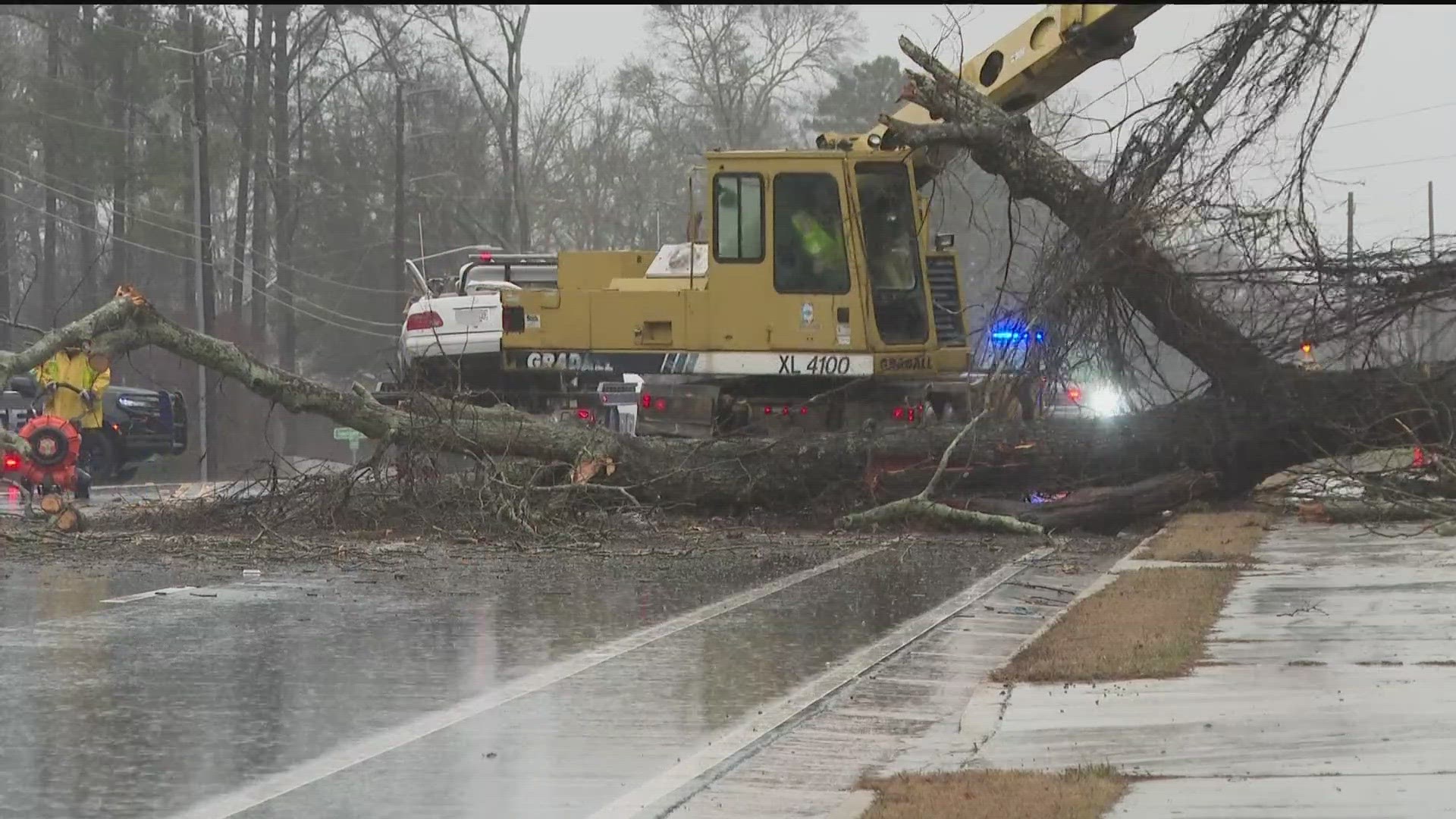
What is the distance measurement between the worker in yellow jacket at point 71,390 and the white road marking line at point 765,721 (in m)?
10.8

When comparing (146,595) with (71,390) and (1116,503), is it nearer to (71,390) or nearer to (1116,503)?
(71,390)

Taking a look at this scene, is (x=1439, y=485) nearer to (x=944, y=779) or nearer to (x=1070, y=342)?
(x=1070, y=342)

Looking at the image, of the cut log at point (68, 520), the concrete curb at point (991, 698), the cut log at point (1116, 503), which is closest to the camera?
the concrete curb at point (991, 698)

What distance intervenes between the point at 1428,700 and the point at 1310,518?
9.86 m

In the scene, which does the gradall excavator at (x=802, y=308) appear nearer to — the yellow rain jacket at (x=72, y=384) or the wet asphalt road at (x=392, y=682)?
the yellow rain jacket at (x=72, y=384)

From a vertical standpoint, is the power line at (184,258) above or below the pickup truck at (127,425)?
above

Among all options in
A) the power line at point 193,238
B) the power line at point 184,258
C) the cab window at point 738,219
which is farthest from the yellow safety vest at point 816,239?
the power line at point 184,258

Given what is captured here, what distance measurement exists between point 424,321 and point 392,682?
1473cm

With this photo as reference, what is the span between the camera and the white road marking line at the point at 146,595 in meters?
12.0

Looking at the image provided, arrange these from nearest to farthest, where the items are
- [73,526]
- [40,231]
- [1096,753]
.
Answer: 1. [1096,753]
2. [73,526]
3. [40,231]

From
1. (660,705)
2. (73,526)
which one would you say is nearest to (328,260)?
(73,526)

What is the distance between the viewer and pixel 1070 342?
52.0ft

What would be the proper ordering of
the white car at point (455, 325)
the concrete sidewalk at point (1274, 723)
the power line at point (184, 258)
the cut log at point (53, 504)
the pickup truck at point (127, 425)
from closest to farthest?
the concrete sidewalk at point (1274, 723) → the cut log at point (53, 504) → the white car at point (455, 325) → the pickup truck at point (127, 425) → the power line at point (184, 258)

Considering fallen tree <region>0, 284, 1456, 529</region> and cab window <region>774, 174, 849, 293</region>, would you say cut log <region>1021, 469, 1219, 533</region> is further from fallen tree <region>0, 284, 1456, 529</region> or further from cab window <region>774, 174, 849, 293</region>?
cab window <region>774, 174, 849, 293</region>
